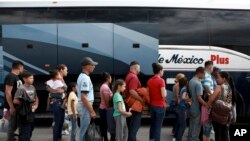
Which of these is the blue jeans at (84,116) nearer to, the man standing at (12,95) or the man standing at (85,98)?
Result: the man standing at (85,98)

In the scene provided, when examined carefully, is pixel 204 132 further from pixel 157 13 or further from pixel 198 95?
pixel 157 13

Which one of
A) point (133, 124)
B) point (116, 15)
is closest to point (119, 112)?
point (133, 124)

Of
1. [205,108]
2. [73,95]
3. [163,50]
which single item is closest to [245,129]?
[205,108]

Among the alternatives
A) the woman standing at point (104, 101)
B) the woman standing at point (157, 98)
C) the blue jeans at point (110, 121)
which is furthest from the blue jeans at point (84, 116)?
the woman standing at point (157, 98)

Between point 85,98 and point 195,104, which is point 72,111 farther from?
point 195,104

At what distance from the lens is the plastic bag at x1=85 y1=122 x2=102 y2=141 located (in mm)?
10117

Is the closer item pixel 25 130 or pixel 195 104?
pixel 25 130

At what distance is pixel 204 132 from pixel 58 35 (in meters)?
4.93

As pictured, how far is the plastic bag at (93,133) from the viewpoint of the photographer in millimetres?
10117

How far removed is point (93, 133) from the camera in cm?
1015

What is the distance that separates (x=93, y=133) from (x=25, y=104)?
1.44m

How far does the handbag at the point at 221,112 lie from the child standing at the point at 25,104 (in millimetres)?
3489

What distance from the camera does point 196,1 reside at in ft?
46.5

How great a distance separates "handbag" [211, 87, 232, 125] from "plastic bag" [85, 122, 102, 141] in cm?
229
